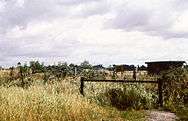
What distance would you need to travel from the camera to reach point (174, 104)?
19.6 m

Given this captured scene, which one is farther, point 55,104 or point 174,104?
point 174,104

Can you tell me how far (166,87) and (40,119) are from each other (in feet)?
33.9

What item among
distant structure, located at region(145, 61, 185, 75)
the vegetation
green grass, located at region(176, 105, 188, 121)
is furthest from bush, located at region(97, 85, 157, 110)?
distant structure, located at region(145, 61, 185, 75)

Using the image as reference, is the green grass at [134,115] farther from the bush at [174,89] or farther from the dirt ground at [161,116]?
the bush at [174,89]

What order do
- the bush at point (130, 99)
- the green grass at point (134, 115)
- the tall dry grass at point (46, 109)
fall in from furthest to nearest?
the bush at point (130, 99) → the green grass at point (134, 115) → the tall dry grass at point (46, 109)

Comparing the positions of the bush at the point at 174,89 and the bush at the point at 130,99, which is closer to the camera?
the bush at the point at 130,99

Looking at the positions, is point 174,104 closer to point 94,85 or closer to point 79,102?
point 94,85

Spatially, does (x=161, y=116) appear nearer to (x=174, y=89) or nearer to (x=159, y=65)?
(x=174, y=89)

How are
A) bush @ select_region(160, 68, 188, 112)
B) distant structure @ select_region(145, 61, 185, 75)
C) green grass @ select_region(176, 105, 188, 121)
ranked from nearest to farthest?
green grass @ select_region(176, 105, 188, 121) < bush @ select_region(160, 68, 188, 112) < distant structure @ select_region(145, 61, 185, 75)

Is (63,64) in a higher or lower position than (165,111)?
higher

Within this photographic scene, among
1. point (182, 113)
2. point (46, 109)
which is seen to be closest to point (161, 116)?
point (182, 113)

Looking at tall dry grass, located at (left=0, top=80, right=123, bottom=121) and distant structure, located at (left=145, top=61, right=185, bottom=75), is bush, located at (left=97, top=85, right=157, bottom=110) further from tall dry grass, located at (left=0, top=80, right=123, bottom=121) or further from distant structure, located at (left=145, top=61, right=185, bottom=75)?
distant structure, located at (left=145, top=61, right=185, bottom=75)

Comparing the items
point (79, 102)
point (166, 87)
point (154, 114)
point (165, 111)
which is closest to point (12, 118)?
point (79, 102)

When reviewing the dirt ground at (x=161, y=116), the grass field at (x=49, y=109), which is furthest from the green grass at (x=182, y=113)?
the grass field at (x=49, y=109)
